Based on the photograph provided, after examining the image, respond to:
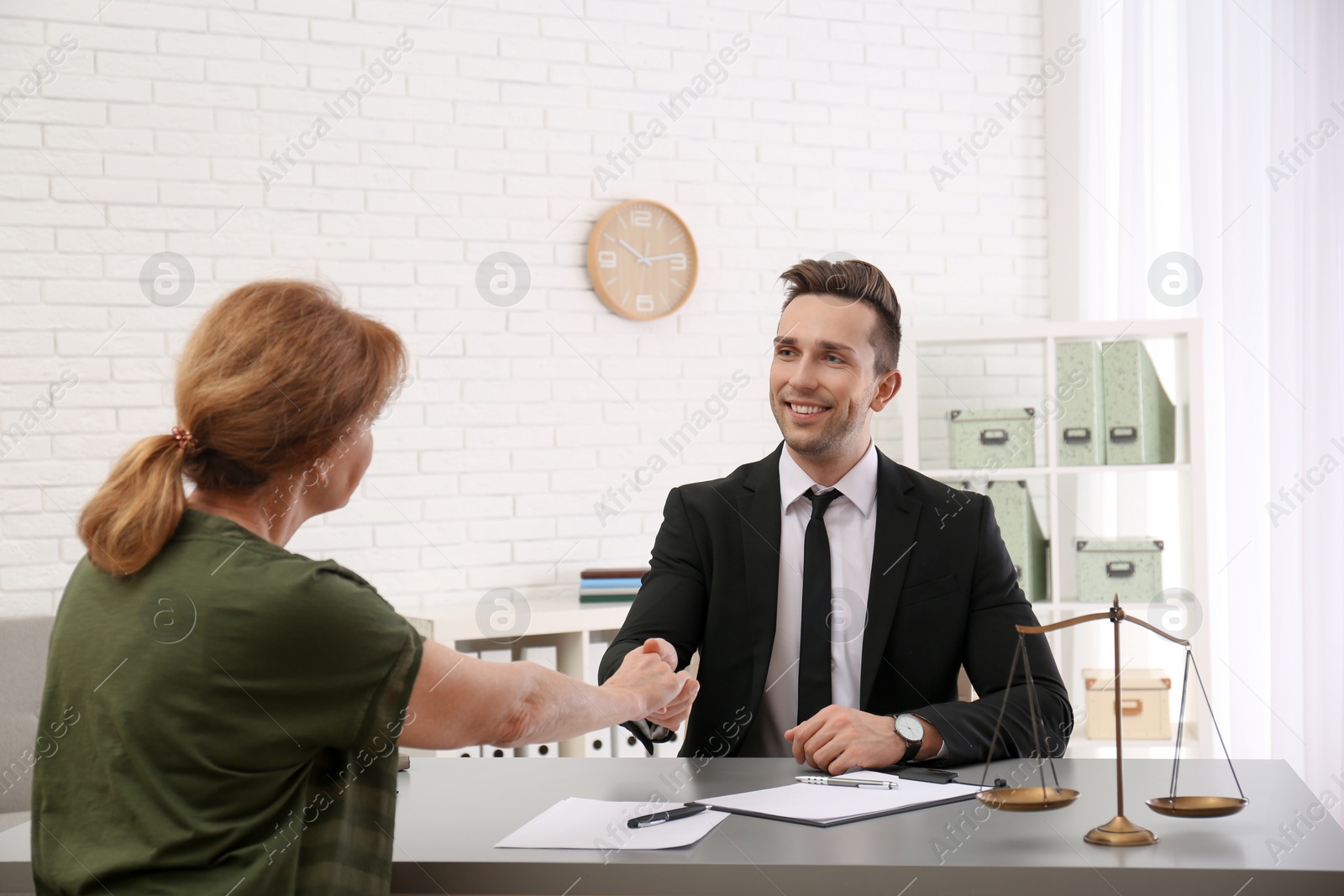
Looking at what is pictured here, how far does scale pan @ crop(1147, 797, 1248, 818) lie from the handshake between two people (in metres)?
0.41

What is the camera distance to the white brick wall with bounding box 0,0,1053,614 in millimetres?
3688

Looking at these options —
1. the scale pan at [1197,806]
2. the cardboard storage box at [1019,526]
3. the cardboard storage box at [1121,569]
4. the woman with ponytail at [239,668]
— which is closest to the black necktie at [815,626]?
the scale pan at [1197,806]

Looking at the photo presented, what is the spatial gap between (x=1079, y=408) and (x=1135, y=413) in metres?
0.19

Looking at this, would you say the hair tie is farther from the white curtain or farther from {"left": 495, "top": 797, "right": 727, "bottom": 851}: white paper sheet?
the white curtain

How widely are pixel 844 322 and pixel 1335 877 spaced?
1.34m

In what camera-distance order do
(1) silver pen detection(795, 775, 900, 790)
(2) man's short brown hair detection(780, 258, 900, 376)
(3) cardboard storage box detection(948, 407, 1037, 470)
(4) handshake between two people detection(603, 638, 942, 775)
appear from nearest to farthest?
(1) silver pen detection(795, 775, 900, 790)
(4) handshake between two people detection(603, 638, 942, 775)
(2) man's short brown hair detection(780, 258, 900, 376)
(3) cardboard storage box detection(948, 407, 1037, 470)

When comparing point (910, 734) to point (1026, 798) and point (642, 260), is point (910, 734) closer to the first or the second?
point (1026, 798)

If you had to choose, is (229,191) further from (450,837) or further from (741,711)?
(450,837)

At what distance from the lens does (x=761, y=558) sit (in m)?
2.29

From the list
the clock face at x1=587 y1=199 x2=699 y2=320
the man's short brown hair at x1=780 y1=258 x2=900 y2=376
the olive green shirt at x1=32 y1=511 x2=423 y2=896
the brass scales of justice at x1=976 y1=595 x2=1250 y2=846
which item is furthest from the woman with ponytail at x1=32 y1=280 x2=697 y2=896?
the clock face at x1=587 y1=199 x2=699 y2=320

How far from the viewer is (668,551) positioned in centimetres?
239

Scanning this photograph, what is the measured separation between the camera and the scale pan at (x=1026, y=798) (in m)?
1.50

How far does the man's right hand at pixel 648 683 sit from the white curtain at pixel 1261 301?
2788 mm

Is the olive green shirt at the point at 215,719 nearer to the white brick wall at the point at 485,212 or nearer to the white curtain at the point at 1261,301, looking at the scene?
the white brick wall at the point at 485,212
